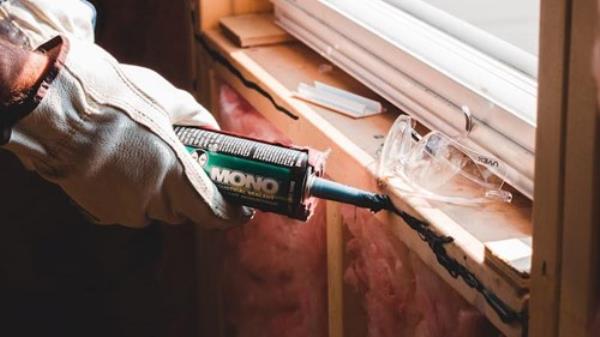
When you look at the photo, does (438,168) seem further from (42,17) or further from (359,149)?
(42,17)

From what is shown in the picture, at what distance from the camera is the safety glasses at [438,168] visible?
103cm

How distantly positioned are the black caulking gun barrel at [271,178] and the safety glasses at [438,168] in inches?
1.8

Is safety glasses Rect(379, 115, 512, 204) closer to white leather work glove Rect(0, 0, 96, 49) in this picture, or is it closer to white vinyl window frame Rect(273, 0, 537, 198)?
white vinyl window frame Rect(273, 0, 537, 198)

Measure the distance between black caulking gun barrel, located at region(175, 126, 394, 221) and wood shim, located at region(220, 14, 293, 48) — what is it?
1.68 ft

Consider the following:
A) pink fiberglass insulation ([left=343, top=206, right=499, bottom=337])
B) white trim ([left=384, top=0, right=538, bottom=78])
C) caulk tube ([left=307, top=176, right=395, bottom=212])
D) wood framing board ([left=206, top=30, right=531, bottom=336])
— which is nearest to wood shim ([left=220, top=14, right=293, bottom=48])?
wood framing board ([left=206, top=30, right=531, bottom=336])

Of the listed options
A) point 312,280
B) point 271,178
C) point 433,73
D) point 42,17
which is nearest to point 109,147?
point 271,178

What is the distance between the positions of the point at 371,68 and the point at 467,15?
0.15 m

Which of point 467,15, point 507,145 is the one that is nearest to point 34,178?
point 467,15

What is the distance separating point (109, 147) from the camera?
1016mm

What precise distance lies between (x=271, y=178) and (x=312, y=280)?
1.33 feet

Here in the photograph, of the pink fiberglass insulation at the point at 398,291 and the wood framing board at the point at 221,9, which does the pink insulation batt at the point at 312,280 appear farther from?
the wood framing board at the point at 221,9

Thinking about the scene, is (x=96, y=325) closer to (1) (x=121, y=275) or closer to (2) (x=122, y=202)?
(1) (x=121, y=275)

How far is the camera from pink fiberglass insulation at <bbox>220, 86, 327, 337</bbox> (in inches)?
55.5

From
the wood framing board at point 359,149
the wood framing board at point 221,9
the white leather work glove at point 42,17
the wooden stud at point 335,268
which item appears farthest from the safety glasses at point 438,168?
the wood framing board at point 221,9
